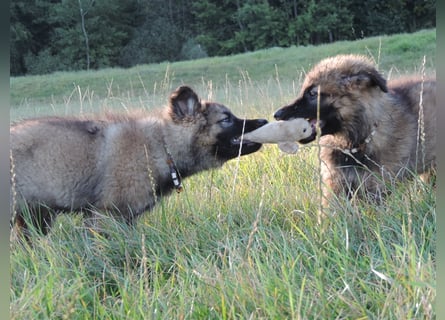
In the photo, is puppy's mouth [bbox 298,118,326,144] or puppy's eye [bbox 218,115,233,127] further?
puppy's eye [bbox 218,115,233,127]

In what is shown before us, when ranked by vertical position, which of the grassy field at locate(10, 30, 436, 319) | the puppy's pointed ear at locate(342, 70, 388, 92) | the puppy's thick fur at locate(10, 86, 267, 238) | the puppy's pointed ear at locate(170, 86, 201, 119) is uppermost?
the puppy's pointed ear at locate(342, 70, 388, 92)

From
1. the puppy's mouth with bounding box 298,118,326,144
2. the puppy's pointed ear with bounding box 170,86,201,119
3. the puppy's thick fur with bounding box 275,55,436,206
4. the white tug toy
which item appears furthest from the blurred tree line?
the white tug toy

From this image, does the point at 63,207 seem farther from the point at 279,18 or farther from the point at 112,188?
A: the point at 279,18

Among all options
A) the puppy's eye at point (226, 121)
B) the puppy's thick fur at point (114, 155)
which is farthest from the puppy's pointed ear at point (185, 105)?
the puppy's eye at point (226, 121)

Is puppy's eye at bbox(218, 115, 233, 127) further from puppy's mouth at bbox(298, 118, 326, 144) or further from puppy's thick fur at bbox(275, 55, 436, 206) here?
puppy's mouth at bbox(298, 118, 326, 144)

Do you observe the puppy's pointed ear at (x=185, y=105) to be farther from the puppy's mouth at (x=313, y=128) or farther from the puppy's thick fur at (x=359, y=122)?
the puppy's mouth at (x=313, y=128)

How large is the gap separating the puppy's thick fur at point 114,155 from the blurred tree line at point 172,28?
30.3 metres

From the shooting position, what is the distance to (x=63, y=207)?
3.82 metres

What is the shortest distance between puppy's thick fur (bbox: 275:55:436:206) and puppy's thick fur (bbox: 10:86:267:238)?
0.54 metres

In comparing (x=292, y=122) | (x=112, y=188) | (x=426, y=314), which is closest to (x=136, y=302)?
(x=426, y=314)

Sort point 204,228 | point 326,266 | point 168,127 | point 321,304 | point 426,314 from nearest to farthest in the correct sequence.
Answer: point 426,314, point 321,304, point 326,266, point 204,228, point 168,127

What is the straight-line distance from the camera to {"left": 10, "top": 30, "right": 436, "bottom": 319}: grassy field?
2.15 meters

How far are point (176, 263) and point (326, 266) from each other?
71 centimetres

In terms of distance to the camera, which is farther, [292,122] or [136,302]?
[292,122]
